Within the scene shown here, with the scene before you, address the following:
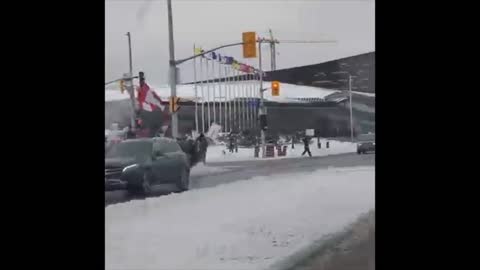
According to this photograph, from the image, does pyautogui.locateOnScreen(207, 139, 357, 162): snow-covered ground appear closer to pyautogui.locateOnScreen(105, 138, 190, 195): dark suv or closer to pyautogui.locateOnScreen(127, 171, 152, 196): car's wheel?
pyautogui.locateOnScreen(105, 138, 190, 195): dark suv

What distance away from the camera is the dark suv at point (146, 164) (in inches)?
84.2

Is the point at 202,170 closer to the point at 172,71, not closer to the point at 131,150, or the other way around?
the point at 131,150

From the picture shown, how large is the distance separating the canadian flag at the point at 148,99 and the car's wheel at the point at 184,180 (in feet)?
0.98

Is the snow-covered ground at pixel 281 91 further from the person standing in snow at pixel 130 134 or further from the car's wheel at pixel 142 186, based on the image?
the car's wheel at pixel 142 186

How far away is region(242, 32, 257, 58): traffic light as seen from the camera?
87.6 inches

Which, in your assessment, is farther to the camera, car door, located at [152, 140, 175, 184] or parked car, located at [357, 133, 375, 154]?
car door, located at [152, 140, 175, 184]

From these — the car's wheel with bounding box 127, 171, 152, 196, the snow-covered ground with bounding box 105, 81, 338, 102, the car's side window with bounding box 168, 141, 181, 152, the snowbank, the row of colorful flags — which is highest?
the row of colorful flags

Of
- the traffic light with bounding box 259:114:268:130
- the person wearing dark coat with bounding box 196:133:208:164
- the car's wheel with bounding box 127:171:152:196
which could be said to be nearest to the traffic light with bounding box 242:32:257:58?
the traffic light with bounding box 259:114:268:130

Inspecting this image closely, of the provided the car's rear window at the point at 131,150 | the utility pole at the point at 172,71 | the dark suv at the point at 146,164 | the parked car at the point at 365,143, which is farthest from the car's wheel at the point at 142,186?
the parked car at the point at 365,143

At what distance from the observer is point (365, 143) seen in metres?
2.18

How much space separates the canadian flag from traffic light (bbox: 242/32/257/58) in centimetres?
43
